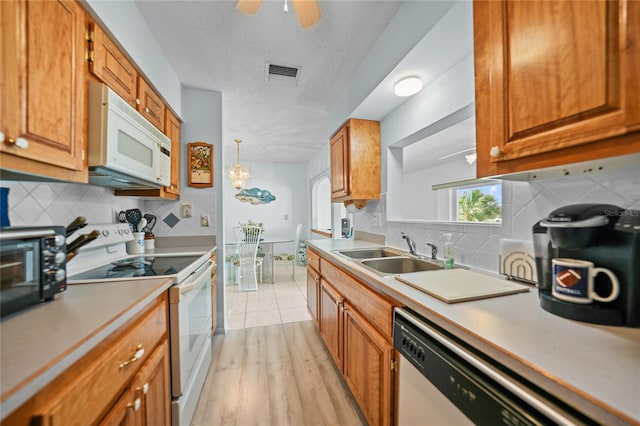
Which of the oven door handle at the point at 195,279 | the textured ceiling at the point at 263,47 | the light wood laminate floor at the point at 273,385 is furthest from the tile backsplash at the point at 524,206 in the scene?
the oven door handle at the point at 195,279

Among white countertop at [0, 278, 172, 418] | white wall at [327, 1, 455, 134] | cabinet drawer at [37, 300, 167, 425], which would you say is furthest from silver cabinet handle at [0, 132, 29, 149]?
white wall at [327, 1, 455, 134]

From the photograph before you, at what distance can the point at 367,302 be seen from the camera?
4.19ft

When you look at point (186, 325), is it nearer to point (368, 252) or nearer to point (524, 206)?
point (368, 252)

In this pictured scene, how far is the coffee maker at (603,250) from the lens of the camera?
649mm

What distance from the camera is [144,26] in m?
1.64

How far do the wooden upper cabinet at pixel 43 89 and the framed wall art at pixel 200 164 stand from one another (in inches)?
54.8

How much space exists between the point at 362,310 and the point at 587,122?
114 cm

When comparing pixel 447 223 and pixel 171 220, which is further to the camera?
pixel 171 220

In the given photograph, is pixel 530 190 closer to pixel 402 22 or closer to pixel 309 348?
pixel 402 22

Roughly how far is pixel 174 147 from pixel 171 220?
28.6 inches

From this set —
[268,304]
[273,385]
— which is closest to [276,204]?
[268,304]

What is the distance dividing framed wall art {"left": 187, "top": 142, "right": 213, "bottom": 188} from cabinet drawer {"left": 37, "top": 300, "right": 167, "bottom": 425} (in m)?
1.74

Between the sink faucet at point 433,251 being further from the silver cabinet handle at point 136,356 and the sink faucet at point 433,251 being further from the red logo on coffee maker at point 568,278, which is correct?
the silver cabinet handle at point 136,356

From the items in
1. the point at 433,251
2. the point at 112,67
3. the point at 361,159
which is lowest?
the point at 433,251
